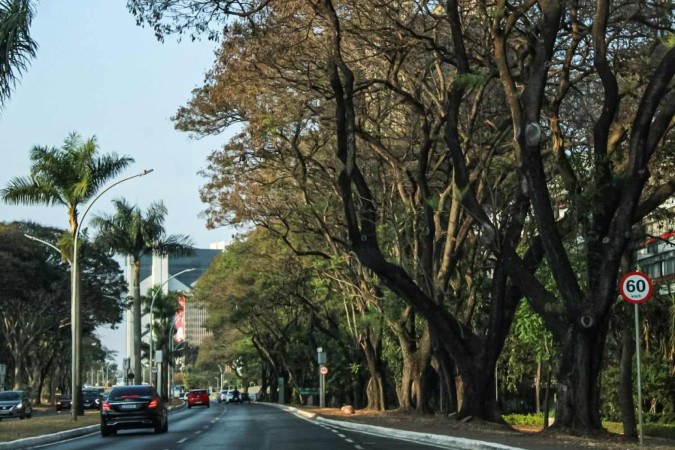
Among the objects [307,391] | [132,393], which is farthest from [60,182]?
[307,391]

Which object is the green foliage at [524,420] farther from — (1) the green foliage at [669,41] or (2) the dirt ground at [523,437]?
(1) the green foliage at [669,41]

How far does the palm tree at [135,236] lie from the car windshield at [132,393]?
821 inches

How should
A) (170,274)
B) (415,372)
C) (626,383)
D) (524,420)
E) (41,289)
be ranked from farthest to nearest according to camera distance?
(170,274)
(41,289)
(524,420)
(415,372)
(626,383)

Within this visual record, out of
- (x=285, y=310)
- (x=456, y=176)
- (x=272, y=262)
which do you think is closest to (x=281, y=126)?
(x=456, y=176)

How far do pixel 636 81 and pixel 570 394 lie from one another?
8360 millimetres

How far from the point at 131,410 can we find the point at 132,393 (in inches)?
26.7

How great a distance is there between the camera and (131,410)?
29.7m

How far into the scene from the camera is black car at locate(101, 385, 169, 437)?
2961 centimetres

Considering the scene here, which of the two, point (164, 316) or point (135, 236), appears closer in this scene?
→ point (135, 236)

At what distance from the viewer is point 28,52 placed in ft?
61.2

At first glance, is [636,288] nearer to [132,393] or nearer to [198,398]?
[132,393]

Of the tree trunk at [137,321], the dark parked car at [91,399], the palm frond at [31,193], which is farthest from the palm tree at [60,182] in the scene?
the dark parked car at [91,399]

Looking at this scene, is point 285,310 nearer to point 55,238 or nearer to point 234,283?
point 234,283

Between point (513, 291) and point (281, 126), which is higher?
point (281, 126)
